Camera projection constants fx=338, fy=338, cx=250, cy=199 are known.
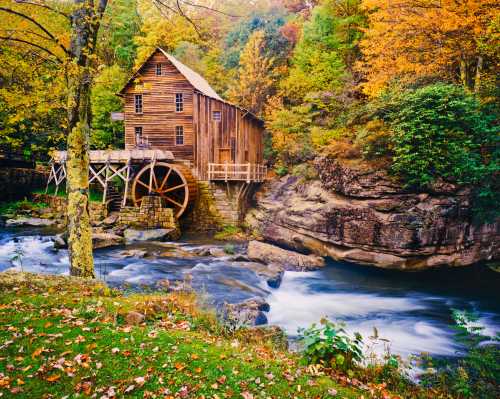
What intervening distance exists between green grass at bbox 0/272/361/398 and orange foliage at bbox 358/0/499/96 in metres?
11.8

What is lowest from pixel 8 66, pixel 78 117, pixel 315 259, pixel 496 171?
pixel 315 259

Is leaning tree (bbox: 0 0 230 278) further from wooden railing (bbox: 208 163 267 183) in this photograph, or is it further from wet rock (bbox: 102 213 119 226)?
wet rock (bbox: 102 213 119 226)

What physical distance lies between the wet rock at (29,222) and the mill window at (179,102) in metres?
9.91

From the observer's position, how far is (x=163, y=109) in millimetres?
20859

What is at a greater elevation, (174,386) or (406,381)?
(174,386)

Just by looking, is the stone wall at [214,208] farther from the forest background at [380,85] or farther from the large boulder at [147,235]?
the forest background at [380,85]

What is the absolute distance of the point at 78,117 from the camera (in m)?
7.07

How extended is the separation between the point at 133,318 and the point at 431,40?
13688mm

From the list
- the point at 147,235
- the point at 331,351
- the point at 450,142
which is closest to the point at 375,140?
the point at 450,142

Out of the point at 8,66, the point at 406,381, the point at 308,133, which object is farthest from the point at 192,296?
the point at 308,133

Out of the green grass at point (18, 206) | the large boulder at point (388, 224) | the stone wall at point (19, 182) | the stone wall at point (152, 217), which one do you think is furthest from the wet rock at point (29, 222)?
the large boulder at point (388, 224)

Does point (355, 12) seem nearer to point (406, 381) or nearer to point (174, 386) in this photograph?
point (406, 381)

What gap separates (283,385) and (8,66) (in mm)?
8087

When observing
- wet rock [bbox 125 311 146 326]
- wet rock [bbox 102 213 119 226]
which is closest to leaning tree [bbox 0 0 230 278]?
wet rock [bbox 125 311 146 326]
